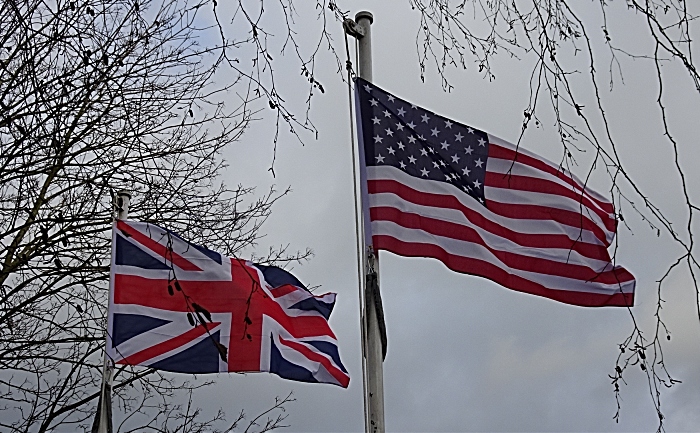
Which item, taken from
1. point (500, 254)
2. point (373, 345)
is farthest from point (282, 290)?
point (500, 254)

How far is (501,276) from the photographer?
22.0 ft

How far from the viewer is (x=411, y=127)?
7.07 m

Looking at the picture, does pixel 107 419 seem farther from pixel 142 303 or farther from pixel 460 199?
pixel 460 199

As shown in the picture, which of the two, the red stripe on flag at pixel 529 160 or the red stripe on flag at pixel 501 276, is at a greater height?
the red stripe on flag at pixel 529 160

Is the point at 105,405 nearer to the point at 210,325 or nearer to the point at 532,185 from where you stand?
the point at 210,325

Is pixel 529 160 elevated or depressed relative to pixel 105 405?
elevated

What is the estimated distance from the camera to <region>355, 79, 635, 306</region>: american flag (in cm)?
667

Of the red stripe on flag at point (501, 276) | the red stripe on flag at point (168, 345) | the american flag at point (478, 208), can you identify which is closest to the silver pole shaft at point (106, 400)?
the red stripe on flag at point (168, 345)

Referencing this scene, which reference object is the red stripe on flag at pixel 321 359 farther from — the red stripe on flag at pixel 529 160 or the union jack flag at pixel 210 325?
the red stripe on flag at pixel 529 160

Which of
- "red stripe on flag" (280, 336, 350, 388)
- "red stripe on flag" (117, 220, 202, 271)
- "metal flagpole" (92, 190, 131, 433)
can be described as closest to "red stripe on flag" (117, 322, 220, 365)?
"metal flagpole" (92, 190, 131, 433)

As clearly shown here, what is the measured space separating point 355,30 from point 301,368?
2988 mm

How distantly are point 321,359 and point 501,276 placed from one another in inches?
81.7

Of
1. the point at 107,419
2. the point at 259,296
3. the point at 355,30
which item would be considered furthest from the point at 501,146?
the point at 107,419

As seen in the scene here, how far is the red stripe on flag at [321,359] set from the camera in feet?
26.1
